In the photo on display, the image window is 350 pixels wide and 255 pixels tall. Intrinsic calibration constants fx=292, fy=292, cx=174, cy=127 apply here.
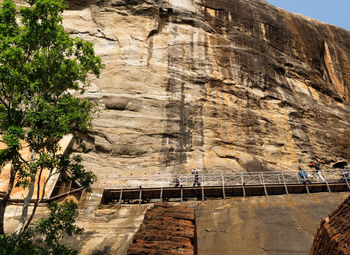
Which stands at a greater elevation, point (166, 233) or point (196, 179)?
point (196, 179)

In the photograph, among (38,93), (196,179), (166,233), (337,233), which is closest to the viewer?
(337,233)

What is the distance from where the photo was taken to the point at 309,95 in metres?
27.4

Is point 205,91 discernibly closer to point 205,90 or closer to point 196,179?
point 205,90

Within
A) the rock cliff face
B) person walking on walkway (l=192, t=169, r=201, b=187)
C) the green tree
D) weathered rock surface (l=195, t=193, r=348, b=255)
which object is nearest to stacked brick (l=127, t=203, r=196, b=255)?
the green tree

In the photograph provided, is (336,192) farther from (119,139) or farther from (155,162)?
(119,139)

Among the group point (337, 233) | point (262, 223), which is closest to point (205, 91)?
point (262, 223)

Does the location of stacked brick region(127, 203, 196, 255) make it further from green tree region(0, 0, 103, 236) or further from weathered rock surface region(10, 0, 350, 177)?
weathered rock surface region(10, 0, 350, 177)

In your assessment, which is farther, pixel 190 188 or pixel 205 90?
pixel 205 90

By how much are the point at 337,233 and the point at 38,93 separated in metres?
9.70

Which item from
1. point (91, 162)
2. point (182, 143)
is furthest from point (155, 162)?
point (91, 162)

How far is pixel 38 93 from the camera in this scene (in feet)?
33.6

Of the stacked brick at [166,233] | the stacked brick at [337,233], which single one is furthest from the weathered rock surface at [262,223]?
the stacked brick at [166,233]

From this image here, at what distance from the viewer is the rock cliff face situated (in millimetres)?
19453

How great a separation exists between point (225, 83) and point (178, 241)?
2046 cm
